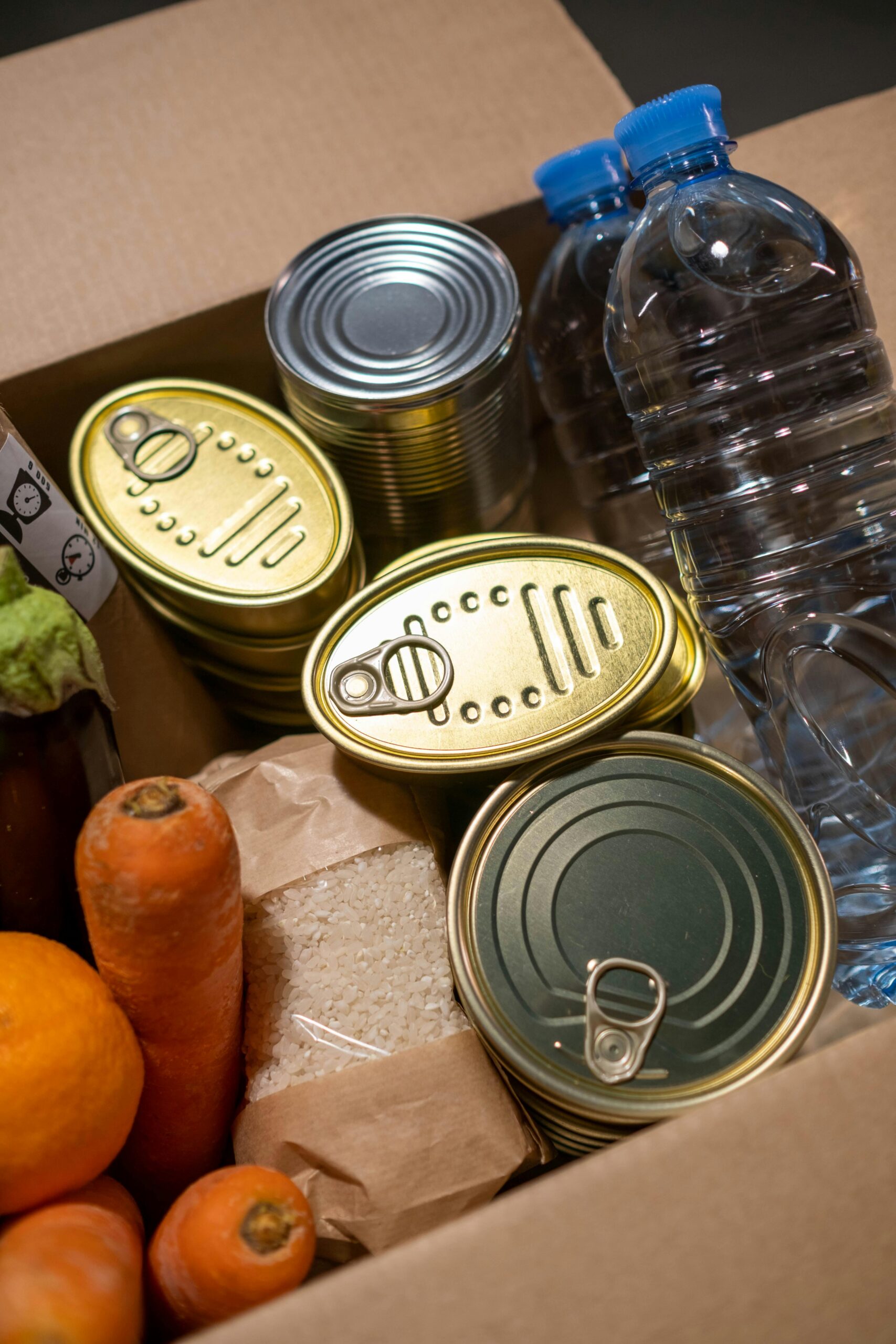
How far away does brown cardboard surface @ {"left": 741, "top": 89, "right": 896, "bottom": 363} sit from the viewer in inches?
40.4

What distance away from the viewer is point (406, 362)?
3.26ft

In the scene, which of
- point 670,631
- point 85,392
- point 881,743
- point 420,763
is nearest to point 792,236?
point 670,631

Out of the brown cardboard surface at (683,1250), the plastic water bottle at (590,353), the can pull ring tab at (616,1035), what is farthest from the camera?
the plastic water bottle at (590,353)

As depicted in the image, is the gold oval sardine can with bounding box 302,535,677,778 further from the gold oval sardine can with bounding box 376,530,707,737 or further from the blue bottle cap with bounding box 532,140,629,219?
the blue bottle cap with bounding box 532,140,629,219

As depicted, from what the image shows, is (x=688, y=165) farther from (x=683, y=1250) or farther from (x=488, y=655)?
(x=683, y=1250)

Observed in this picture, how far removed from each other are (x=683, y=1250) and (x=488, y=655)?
19.9 inches

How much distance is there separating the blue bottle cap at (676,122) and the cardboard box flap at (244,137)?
0.30 meters

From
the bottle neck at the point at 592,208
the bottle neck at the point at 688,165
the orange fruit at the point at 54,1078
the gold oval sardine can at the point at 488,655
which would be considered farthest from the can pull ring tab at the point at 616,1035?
the bottle neck at the point at 592,208

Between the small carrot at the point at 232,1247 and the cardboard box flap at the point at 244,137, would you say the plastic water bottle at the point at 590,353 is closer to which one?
the cardboard box flap at the point at 244,137

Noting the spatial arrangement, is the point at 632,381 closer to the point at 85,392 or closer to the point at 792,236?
the point at 792,236

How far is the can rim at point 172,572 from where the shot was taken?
954mm

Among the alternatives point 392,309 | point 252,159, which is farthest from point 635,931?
point 252,159

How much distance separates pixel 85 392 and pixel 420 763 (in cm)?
63

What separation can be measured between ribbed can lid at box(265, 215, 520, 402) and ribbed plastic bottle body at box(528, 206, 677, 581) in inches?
5.3
